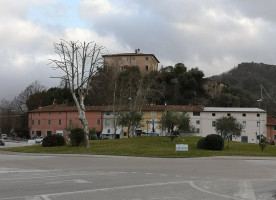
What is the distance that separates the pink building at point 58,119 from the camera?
304 ft

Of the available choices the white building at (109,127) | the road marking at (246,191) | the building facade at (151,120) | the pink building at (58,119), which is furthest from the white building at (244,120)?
the road marking at (246,191)

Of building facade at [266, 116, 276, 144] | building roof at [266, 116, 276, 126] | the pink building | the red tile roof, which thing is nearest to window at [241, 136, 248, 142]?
building facade at [266, 116, 276, 144]

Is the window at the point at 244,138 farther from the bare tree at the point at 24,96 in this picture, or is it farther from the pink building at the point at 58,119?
the bare tree at the point at 24,96

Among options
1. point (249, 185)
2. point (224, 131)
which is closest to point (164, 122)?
point (224, 131)

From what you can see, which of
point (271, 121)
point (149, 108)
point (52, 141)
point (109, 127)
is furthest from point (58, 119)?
point (52, 141)

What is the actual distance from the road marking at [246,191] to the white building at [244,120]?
71.7 meters

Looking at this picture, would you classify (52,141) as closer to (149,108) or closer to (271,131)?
(149,108)

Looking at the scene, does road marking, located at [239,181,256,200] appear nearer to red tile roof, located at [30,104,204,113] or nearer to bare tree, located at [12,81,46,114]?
red tile roof, located at [30,104,204,113]

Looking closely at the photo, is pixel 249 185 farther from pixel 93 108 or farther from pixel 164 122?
pixel 93 108

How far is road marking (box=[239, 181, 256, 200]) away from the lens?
10802mm

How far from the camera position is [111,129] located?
9119 cm

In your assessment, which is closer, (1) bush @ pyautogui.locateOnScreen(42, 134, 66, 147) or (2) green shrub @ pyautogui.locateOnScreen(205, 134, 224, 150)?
(2) green shrub @ pyautogui.locateOnScreen(205, 134, 224, 150)

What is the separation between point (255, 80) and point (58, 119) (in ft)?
166

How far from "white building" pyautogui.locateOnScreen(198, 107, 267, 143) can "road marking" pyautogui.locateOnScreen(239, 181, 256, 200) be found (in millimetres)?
71701
